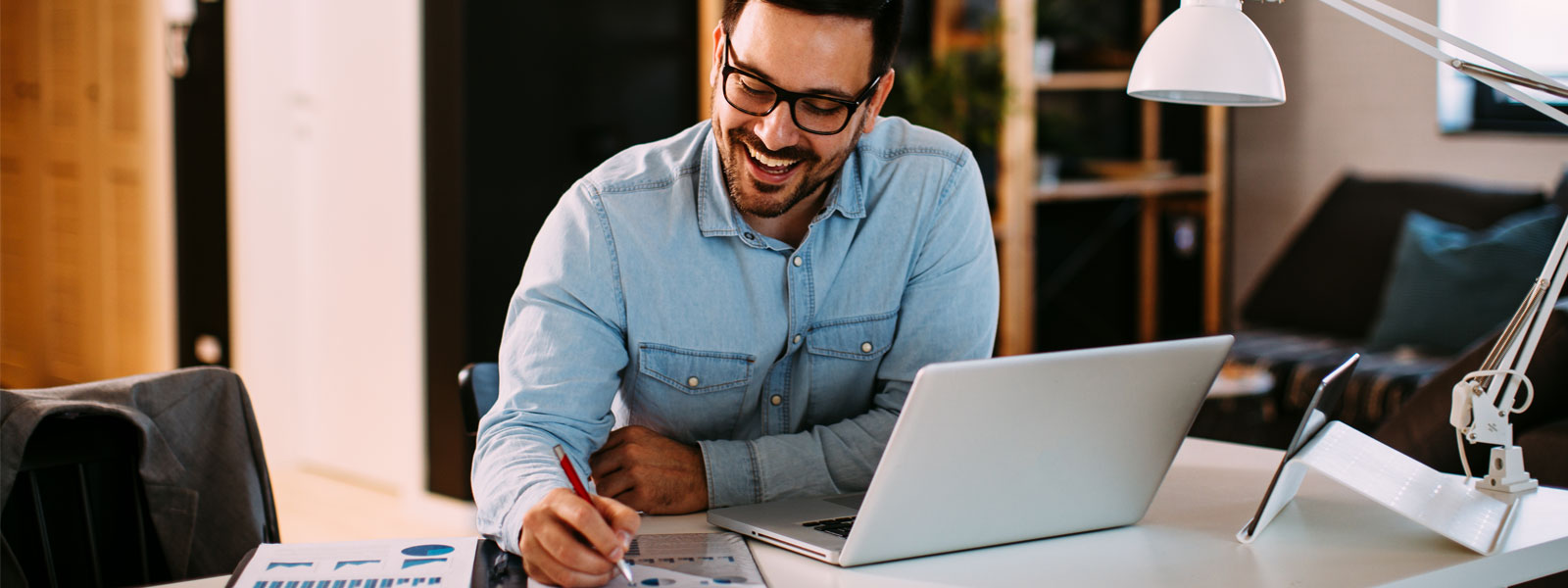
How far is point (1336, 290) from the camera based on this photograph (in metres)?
4.22

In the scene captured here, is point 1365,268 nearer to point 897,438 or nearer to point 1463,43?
point 1463,43

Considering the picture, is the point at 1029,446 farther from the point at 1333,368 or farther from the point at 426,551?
the point at 1333,368

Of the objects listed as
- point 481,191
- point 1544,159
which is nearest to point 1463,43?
point 481,191

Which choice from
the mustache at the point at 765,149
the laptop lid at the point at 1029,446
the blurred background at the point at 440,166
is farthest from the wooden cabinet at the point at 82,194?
the laptop lid at the point at 1029,446

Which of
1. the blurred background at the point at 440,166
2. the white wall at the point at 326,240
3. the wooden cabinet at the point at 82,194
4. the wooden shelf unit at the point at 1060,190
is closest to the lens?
the blurred background at the point at 440,166

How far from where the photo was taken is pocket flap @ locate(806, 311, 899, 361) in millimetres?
1595

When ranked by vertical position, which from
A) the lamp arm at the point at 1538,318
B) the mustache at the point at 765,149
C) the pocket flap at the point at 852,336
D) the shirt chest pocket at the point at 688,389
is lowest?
the shirt chest pocket at the point at 688,389

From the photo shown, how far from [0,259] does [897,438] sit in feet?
15.5

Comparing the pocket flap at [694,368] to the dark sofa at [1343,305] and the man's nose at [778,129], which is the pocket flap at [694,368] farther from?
the dark sofa at [1343,305]

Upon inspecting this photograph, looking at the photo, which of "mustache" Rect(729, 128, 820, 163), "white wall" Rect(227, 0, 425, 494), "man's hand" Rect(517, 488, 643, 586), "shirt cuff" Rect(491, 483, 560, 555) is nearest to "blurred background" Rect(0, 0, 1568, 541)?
"white wall" Rect(227, 0, 425, 494)

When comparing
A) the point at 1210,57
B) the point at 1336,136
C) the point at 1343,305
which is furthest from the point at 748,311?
the point at 1336,136

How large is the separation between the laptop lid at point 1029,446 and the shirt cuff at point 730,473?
25 centimetres

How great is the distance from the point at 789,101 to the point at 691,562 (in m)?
0.51

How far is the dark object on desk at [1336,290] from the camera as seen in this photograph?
3590mm
